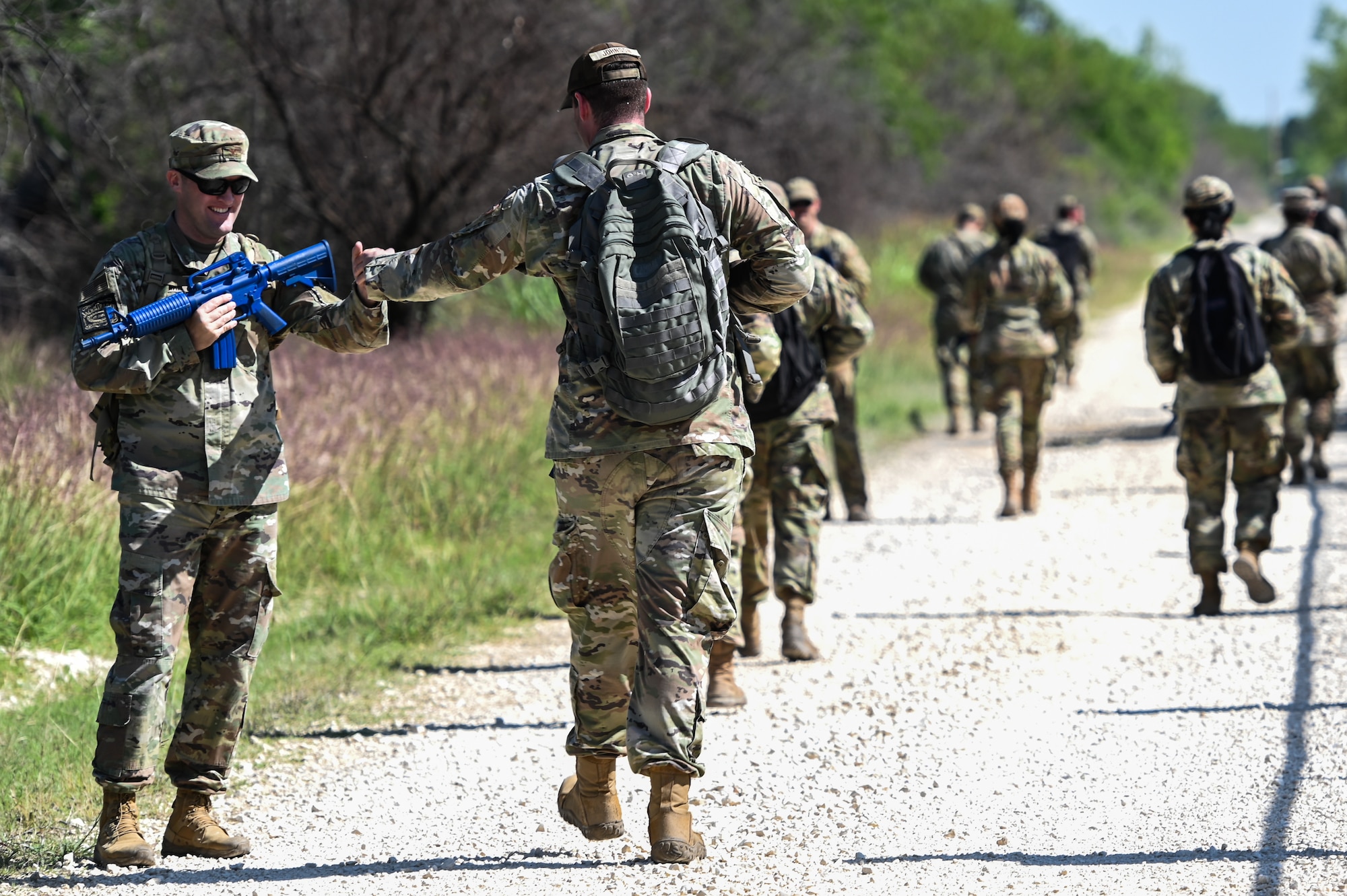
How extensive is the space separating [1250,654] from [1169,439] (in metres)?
7.66

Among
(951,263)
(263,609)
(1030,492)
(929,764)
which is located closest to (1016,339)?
(1030,492)

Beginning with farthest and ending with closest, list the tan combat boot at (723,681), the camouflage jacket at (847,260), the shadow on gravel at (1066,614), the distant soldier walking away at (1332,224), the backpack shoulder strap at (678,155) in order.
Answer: the distant soldier walking away at (1332,224), the camouflage jacket at (847,260), the shadow on gravel at (1066,614), the tan combat boot at (723,681), the backpack shoulder strap at (678,155)

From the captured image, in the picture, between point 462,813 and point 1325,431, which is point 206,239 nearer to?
point 462,813

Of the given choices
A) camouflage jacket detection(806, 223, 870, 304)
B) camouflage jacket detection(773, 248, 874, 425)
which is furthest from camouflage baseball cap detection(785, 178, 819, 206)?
camouflage jacket detection(806, 223, 870, 304)

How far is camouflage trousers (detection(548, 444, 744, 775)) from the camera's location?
411 centimetres

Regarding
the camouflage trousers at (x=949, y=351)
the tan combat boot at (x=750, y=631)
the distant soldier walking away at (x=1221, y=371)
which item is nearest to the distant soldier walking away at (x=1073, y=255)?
the camouflage trousers at (x=949, y=351)

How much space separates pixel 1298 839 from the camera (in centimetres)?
435

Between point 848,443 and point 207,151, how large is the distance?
6737 mm

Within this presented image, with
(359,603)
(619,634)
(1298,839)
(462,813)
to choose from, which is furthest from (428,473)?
(1298,839)

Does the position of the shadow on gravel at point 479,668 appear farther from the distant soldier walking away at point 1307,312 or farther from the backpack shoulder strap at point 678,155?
the distant soldier walking away at point 1307,312

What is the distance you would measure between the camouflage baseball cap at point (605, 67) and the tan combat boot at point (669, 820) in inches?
70.4

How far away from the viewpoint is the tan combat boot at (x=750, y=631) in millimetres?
6957

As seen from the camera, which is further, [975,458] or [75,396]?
[975,458]

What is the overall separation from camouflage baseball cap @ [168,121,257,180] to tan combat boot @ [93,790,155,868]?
1.69 m
